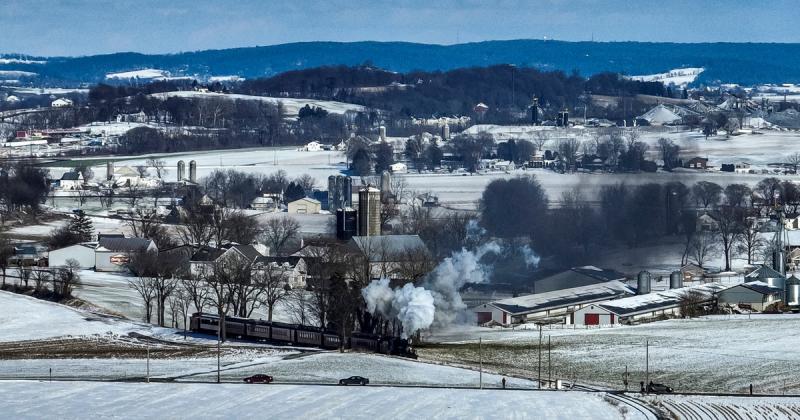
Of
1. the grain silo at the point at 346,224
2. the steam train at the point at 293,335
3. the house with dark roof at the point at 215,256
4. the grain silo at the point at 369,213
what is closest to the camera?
the steam train at the point at 293,335

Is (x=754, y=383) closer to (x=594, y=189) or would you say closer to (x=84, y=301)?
(x=84, y=301)

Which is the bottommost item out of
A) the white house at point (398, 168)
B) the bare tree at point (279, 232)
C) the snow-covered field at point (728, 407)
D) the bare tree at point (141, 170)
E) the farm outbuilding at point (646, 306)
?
the snow-covered field at point (728, 407)

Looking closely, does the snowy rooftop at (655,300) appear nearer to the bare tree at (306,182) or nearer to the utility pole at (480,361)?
the utility pole at (480,361)

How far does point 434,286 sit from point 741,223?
38735mm

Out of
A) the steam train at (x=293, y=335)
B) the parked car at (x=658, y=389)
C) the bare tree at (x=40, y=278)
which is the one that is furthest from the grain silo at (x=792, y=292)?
the bare tree at (x=40, y=278)

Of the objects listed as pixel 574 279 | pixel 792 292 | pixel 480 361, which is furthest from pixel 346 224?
pixel 480 361

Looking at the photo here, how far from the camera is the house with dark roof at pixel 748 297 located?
7975cm

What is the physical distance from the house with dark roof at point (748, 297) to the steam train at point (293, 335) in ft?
68.4

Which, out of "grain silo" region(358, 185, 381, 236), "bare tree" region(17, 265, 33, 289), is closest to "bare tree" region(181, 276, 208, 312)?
"bare tree" region(17, 265, 33, 289)

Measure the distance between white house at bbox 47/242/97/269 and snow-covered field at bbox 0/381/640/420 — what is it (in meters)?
33.9

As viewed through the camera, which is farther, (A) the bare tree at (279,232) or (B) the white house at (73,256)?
(A) the bare tree at (279,232)

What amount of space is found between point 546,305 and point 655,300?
18.6ft

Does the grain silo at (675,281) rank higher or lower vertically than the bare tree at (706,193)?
lower

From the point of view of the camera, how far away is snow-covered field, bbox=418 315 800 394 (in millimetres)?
58688
